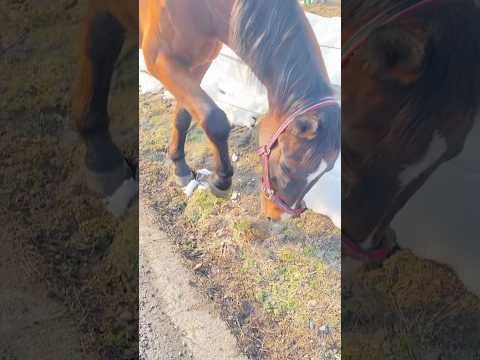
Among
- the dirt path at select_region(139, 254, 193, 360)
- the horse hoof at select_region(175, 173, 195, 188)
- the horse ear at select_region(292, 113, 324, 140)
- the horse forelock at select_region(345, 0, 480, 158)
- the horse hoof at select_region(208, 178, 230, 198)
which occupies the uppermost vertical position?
the horse forelock at select_region(345, 0, 480, 158)

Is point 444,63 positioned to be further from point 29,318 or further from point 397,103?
point 29,318

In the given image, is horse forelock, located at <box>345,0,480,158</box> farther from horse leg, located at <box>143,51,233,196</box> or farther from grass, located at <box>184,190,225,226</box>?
grass, located at <box>184,190,225,226</box>

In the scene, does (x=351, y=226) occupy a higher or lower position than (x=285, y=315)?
higher

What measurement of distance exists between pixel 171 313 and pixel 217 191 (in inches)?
34.1

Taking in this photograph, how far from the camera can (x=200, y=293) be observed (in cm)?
357

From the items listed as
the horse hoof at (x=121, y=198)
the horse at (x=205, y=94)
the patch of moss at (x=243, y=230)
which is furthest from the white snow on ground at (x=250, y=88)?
the horse hoof at (x=121, y=198)

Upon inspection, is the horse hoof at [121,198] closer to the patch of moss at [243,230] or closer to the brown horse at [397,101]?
the patch of moss at [243,230]

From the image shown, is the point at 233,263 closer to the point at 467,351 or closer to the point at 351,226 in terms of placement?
the point at 351,226

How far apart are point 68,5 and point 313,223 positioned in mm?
2187

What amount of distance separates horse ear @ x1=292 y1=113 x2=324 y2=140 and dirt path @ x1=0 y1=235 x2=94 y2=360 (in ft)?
6.35

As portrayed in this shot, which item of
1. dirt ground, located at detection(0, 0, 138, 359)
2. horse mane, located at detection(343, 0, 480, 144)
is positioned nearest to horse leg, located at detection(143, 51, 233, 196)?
dirt ground, located at detection(0, 0, 138, 359)

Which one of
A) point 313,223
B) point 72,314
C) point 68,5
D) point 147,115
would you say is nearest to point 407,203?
point 313,223

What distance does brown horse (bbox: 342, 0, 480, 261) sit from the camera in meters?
3.51

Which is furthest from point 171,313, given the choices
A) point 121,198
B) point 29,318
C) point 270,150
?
point 270,150
